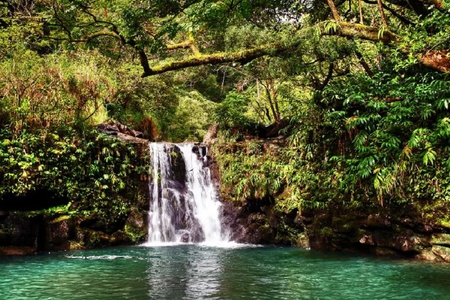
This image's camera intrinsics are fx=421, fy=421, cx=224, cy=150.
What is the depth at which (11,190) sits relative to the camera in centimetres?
1052

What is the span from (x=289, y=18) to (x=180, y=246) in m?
7.33

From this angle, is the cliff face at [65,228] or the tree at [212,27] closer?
the tree at [212,27]

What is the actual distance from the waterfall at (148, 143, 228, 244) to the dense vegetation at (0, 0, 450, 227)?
96 centimetres

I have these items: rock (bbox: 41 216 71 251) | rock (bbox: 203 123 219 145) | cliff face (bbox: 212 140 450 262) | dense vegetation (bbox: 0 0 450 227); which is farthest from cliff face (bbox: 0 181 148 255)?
rock (bbox: 203 123 219 145)

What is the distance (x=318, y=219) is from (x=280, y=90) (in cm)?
652

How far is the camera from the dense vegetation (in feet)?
28.2

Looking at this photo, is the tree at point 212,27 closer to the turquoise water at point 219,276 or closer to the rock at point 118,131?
the turquoise water at point 219,276

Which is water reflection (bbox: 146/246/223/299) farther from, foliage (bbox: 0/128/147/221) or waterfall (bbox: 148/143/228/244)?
foliage (bbox: 0/128/147/221)

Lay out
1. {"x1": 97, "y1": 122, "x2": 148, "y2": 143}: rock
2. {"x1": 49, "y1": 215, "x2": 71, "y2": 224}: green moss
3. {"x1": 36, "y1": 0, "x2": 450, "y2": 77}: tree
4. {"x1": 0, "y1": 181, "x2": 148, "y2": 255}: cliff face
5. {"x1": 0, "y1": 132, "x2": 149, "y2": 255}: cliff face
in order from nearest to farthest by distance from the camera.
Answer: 1. {"x1": 36, "y1": 0, "x2": 450, "y2": 77}: tree
2. {"x1": 0, "y1": 181, "x2": 148, "y2": 255}: cliff face
3. {"x1": 0, "y1": 132, "x2": 149, "y2": 255}: cliff face
4. {"x1": 49, "y1": 215, "x2": 71, "y2": 224}: green moss
5. {"x1": 97, "y1": 122, "x2": 148, "y2": 143}: rock

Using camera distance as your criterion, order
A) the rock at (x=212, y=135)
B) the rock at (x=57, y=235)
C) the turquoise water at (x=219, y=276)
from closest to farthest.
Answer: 1. the turquoise water at (x=219, y=276)
2. the rock at (x=57, y=235)
3. the rock at (x=212, y=135)

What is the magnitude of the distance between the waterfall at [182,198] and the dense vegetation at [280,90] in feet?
A: 3.16

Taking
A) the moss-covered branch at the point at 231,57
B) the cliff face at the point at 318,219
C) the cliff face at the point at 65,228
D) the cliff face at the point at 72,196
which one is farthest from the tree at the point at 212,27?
the cliff face at the point at 65,228

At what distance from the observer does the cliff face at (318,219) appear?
8.71 m

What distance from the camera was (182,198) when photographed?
46.0 ft
